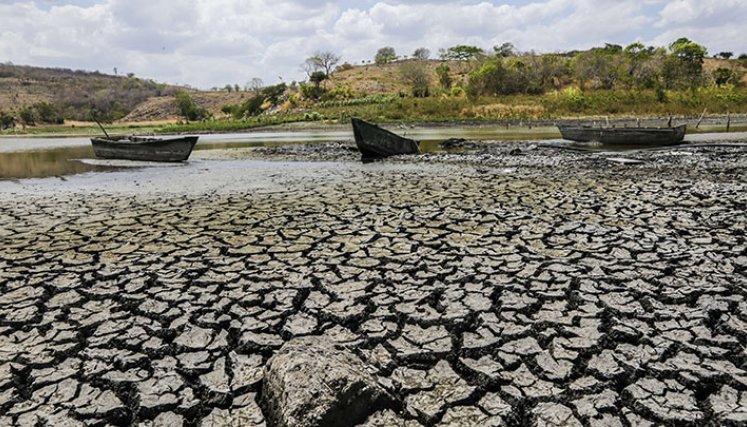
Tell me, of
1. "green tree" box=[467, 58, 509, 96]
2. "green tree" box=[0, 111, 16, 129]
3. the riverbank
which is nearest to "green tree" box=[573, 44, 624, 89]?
"green tree" box=[467, 58, 509, 96]

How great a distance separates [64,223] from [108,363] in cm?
539

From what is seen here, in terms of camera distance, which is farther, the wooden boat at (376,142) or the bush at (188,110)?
the bush at (188,110)

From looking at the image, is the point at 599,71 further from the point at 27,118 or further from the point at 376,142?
the point at 27,118

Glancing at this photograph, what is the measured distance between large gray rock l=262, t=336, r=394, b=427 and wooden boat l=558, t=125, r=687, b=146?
69.6 ft

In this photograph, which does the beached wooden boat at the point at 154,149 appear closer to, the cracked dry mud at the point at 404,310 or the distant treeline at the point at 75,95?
the cracked dry mud at the point at 404,310

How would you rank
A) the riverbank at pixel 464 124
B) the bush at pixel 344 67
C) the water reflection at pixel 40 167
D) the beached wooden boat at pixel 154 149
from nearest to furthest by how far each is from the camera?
the water reflection at pixel 40 167 → the beached wooden boat at pixel 154 149 → the riverbank at pixel 464 124 → the bush at pixel 344 67

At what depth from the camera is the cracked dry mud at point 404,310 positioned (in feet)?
9.36

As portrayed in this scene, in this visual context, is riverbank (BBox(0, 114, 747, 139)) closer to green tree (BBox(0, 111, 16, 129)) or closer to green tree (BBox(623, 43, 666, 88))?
green tree (BBox(0, 111, 16, 129))

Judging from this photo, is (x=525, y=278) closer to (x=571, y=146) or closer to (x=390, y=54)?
(x=571, y=146)

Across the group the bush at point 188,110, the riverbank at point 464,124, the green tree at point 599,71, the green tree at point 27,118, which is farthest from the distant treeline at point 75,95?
the green tree at point 599,71

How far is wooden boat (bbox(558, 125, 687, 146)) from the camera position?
1978 cm

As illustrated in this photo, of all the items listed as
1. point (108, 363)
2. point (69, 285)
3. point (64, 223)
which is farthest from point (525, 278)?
point (64, 223)

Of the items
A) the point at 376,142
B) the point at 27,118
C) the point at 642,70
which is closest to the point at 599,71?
the point at 642,70

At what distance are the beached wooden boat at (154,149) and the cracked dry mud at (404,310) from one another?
10537 millimetres
